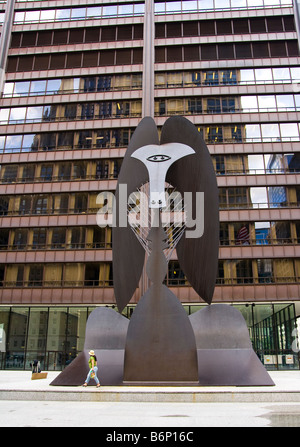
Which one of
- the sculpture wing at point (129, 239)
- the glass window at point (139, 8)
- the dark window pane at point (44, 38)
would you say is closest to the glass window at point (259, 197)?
the sculpture wing at point (129, 239)

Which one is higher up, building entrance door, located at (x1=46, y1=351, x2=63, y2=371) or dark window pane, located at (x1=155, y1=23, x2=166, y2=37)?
dark window pane, located at (x1=155, y1=23, x2=166, y2=37)

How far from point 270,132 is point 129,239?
23.9m

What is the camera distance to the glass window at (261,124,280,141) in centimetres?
3425

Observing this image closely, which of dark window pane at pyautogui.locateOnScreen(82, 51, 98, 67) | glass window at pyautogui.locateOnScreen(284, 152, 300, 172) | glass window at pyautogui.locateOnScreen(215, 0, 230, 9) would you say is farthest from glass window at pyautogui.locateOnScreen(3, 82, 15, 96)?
glass window at pyautogui.locateOnScreen(284, 152, 300, 172)

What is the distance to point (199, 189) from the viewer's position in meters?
14.6

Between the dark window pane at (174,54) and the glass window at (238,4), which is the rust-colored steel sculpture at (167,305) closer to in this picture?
the dark window pane at (174,54)

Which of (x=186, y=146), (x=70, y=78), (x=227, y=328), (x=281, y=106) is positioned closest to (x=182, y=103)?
(x=281, y=106)

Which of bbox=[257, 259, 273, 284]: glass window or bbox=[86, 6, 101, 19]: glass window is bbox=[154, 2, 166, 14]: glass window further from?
bbox=[257, 259, 273, 284]: glass window

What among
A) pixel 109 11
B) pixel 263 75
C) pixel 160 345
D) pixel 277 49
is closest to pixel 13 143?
pixel 109 11

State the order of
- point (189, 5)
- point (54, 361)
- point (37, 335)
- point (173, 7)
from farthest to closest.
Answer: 1. point (173, 7)
2. point (189, 5)
3. point (37, 335)
4. point (54, 361)

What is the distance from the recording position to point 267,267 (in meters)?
30.7

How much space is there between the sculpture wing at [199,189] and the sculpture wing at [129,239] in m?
0.86

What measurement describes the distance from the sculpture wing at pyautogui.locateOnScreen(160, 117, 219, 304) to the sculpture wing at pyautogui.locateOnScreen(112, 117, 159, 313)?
0.86 m

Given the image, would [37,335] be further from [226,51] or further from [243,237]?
[226,51]
